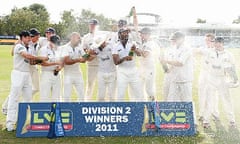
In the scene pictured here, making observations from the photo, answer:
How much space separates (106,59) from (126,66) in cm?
58

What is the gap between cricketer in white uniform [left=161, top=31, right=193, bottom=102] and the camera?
27.3 ft

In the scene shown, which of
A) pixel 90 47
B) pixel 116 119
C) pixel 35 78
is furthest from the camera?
pixel 35 78

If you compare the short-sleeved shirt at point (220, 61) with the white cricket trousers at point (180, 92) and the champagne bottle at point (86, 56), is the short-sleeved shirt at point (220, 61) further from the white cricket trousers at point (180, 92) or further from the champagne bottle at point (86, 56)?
the champagne bottle at point (86, 56)

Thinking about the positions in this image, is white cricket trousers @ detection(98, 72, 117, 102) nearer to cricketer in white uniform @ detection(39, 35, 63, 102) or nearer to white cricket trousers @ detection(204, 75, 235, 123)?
cricketer in white uniform @ detection(39, 35, 63, 102)

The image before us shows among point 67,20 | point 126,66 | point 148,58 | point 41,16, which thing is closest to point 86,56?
point 126,66

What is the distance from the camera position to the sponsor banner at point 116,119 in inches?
290

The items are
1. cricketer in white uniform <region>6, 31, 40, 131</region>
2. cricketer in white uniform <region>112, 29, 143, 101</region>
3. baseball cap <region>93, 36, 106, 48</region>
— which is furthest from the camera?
baseball cap <region>93, 36, 106, 48</region>

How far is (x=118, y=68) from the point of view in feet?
27.4

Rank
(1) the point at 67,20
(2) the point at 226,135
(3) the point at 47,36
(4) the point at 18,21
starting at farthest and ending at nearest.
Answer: (4) the point at 18,21 → (1) the point at 67,20 → (3) the point at 47,36 → (2) the point at 226,135

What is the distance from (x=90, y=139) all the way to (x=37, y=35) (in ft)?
8.65

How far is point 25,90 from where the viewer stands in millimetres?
7996

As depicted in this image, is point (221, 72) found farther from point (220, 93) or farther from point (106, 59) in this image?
point (106, 59)

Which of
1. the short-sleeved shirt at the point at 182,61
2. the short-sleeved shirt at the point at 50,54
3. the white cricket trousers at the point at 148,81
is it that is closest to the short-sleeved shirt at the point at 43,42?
the short-sleeved shirt at the point at 50,54

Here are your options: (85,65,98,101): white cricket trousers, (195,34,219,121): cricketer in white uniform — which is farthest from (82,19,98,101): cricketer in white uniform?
(195,34,219,121): cricketer in white uniform
